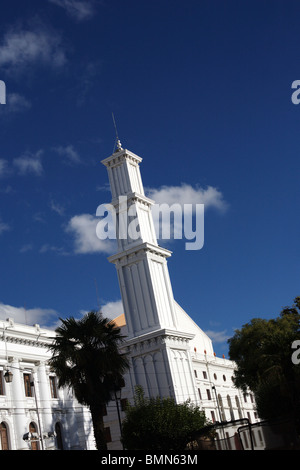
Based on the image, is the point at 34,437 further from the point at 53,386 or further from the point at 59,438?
the point at 53,386

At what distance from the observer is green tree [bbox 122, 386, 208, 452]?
3266 cm

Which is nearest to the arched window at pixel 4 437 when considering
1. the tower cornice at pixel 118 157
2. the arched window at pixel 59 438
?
the arched window at pixel 59 438

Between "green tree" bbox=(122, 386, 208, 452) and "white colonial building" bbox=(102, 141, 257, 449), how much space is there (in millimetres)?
18371

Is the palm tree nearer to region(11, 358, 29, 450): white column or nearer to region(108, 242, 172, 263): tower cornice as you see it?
region(11, 358, 29, 450): white column

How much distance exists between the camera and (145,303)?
5669 cm

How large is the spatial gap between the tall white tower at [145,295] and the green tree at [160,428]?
60.3 feet

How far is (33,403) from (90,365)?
9848mm

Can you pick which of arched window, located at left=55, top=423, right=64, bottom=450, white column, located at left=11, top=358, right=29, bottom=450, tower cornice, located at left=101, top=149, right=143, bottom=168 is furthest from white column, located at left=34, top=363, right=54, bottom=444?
tower cornice, located at left=101, top=149, right=143, bottom=168

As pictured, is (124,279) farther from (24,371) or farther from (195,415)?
(195,415)

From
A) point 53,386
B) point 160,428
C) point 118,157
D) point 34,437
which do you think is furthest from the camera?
point 118,157

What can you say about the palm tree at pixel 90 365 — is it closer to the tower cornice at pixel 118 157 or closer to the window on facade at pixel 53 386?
the window on facade at pixel 53 386

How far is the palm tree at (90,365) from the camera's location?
3200cm

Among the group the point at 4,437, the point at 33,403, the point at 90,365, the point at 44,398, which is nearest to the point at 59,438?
the point at 44,398
